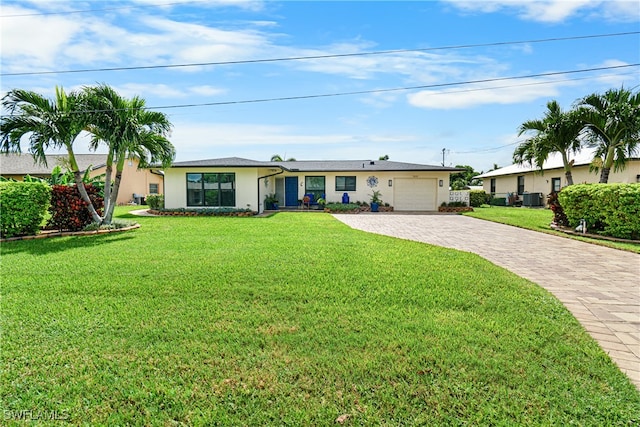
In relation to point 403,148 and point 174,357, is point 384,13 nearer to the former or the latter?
point 174,357

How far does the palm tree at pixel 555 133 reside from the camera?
12688 mm

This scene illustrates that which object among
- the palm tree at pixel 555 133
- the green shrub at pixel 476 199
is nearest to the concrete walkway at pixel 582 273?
A: the palm tree at pixel 555 133

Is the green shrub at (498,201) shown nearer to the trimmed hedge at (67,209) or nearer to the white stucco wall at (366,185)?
the white stucco wall at (366,185)

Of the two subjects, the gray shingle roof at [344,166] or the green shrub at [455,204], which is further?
the green shrub at [455,204]

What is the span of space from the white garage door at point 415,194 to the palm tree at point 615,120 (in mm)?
10159

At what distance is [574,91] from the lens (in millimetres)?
13680

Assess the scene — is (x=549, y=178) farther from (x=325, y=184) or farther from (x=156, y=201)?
(x=156, y=201)

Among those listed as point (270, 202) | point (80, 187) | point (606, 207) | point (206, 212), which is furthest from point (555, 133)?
point (80, 187)

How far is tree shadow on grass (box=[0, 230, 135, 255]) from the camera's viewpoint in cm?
763

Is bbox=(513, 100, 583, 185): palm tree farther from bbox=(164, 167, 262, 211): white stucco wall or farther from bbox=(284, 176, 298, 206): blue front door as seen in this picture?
bbox=(284, 176, 298, 206): blue front door

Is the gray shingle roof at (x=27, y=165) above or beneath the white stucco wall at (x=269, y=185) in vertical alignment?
above

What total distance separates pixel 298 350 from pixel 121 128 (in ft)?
33.4

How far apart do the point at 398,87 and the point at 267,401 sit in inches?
577

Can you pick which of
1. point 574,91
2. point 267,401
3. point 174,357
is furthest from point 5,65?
point 574,91
